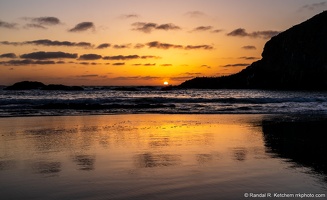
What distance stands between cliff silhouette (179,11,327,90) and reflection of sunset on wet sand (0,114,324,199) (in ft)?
295

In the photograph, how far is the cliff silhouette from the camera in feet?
331

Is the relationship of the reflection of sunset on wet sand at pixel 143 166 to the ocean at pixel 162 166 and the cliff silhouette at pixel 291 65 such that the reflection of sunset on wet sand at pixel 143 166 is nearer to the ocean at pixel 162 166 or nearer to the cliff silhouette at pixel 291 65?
the ocean at pixel 162 166

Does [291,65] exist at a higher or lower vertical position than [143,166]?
higher

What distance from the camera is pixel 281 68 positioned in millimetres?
115875

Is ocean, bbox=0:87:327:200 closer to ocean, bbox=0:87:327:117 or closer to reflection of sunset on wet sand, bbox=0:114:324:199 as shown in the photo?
reflection of sunset on wet sand, bbox=0:114:324:199

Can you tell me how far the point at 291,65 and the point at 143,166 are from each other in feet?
365

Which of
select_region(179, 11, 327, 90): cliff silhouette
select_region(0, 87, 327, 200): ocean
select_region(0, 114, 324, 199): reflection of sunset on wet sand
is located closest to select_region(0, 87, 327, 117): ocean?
select_region(0, 87, 327, 200): ocean

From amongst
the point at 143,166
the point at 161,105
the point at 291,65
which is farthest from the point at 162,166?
A: the point at 291,65

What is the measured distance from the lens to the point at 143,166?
8.16 meters

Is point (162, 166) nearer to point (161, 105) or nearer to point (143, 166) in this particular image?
point (143, 166)

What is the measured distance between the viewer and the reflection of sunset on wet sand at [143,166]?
6.31m

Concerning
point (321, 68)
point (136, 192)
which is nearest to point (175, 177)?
point (136, 192)

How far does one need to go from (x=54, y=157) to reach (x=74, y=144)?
2.08 m

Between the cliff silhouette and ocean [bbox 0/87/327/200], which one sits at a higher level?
the cliff silhouette
